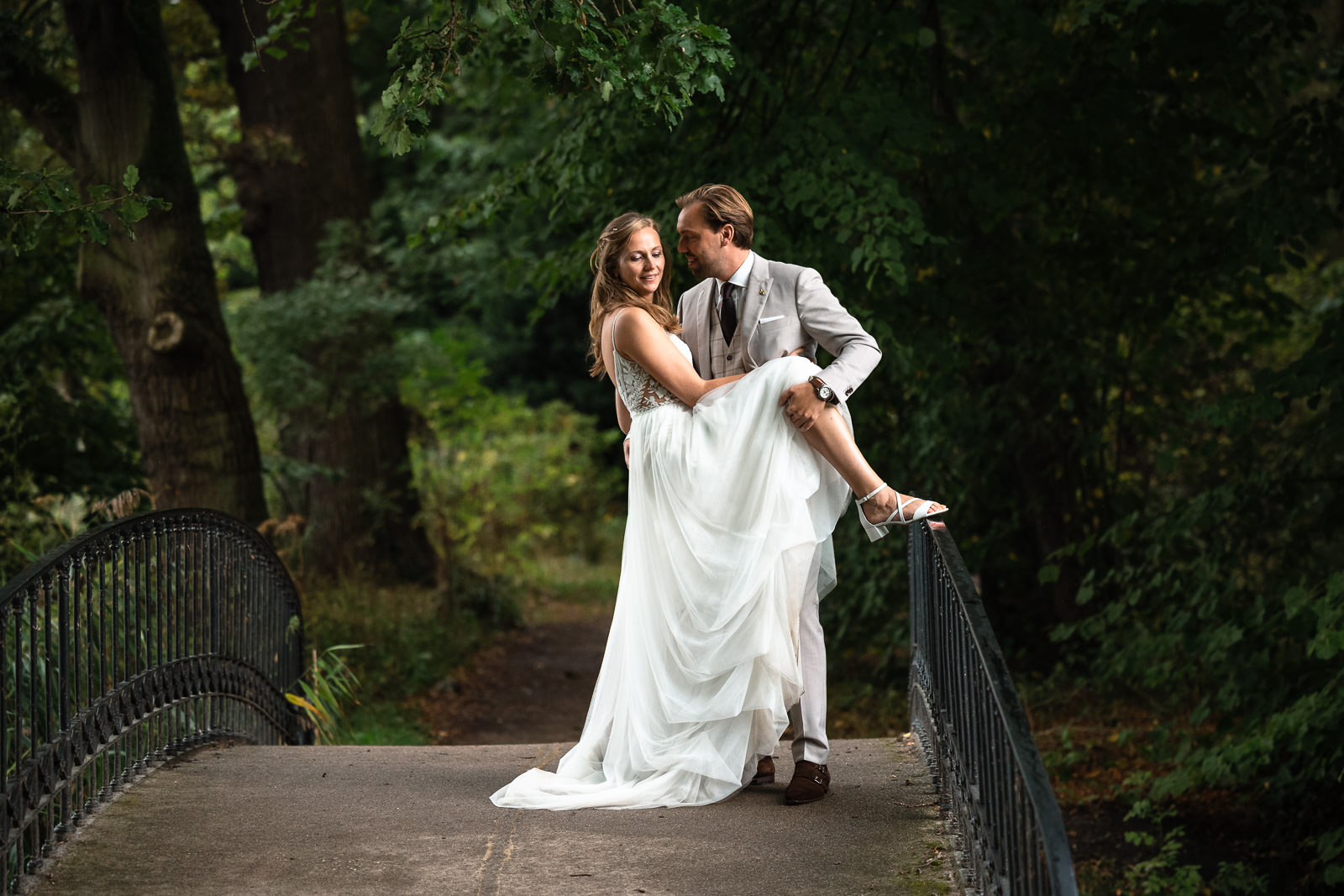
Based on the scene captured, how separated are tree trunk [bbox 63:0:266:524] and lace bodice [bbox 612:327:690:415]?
4.57 metres

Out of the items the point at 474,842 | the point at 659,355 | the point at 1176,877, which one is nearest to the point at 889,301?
the point at 659,355

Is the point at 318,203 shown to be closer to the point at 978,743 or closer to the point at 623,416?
the point at 623,416

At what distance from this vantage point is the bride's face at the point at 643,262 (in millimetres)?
4645

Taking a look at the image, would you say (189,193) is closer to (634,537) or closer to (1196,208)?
(634,537)

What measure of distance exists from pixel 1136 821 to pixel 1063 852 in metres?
7.25

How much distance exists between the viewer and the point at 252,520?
28.5 ft

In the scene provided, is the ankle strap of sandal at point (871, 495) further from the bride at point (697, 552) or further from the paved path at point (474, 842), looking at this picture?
the paved path at point (474, 842)

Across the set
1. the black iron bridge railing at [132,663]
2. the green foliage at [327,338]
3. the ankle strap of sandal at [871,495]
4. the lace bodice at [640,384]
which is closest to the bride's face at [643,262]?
the lace bodice at [640,384]

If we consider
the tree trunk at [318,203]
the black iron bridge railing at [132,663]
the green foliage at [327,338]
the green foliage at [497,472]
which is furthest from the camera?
the green foliage at [497,472]

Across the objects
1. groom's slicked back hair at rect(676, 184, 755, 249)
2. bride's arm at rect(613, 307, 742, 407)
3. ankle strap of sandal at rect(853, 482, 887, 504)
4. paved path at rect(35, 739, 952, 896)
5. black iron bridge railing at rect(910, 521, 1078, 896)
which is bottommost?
paved path at rect(35, 739, 952, 896)

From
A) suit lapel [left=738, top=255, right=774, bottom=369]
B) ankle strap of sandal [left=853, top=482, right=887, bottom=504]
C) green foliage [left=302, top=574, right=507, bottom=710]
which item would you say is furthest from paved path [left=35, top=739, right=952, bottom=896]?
green foliage [left=302, top=574, right=507, bottom=710]

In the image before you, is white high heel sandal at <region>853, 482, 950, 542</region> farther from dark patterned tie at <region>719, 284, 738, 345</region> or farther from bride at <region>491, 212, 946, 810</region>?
dark patterned tie at <region>719, 284, 738, 345</region>

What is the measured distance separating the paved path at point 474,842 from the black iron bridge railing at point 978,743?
0.68 ft

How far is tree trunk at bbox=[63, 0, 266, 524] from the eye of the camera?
26.6ft
